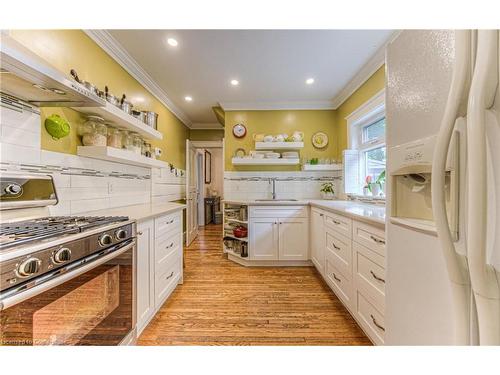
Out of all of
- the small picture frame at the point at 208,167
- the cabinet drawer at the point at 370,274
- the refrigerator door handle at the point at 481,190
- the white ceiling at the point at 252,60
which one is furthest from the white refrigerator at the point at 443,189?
the small picture frame at the point at 208,167

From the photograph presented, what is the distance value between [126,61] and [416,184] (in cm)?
288

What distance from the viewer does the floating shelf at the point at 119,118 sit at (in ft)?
5.60

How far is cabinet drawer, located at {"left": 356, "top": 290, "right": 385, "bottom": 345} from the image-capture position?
1.38 meters

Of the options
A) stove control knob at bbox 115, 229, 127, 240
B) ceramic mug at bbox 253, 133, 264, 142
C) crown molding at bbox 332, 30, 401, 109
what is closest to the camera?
stove control knob at bbox 115, 229, 127, 240

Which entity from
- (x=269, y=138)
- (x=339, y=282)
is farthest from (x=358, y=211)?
(x=269, y=138)

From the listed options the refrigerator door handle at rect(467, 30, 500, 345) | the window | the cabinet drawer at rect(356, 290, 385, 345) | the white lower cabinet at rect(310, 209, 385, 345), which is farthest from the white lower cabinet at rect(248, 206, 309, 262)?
the refrigerator door handle at rect(467, 30, 500, 345)

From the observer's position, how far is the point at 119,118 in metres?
1.88

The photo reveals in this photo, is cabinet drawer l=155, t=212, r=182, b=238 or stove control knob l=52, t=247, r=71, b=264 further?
cabinet drawer l=155, t=212, r=182, b=238

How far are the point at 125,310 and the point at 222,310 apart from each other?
881mm

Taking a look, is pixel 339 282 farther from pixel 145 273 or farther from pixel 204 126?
pixel 204 126

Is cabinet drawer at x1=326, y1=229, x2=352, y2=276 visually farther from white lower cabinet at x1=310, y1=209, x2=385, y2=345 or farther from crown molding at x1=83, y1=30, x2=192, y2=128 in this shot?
crown molding at x1=83, y1=30, x2=192, y2=128

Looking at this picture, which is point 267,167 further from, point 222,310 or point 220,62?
point 222,310

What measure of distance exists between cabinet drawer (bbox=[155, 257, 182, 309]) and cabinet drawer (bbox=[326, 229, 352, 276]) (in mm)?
1610

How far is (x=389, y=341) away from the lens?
0.93 m
